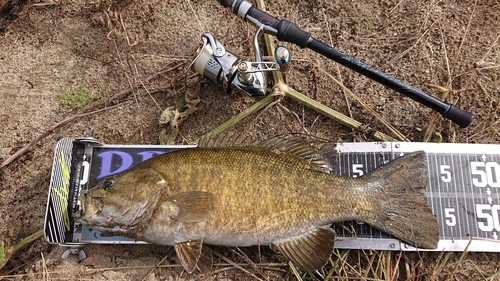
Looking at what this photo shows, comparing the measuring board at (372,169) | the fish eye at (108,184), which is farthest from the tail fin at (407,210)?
the fish eye at (108,184)

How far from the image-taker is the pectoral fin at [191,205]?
2.54 meters

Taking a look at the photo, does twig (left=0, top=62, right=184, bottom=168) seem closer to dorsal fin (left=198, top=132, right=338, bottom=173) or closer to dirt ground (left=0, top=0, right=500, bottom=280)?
dirt ground (left=0, top=0, right=500, bottom=280)

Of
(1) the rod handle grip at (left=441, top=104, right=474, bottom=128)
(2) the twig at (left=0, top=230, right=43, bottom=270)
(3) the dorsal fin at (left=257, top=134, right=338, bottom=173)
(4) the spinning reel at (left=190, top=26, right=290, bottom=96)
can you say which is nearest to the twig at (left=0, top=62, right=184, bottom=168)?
(4) the spinning reel at (left=190, top=26, right=290, bottom=96)

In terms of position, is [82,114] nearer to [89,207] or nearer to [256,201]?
[89,207]

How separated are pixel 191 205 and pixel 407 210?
1.57 m

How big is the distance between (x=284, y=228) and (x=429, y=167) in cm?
135

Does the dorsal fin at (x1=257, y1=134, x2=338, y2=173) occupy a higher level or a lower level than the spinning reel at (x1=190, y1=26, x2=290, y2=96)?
lower

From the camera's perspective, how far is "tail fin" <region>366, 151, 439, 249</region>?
272cm

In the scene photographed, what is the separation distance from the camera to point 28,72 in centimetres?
355

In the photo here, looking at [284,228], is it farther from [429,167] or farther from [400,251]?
[429,167]

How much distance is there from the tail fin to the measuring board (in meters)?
0.26

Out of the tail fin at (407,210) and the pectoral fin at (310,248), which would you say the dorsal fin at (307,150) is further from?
the pectoral fin at (310,248)

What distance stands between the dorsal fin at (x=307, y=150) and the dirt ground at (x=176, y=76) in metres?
0.48

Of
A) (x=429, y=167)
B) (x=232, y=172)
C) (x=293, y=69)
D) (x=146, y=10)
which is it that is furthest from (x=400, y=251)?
(x=146, y=10)
